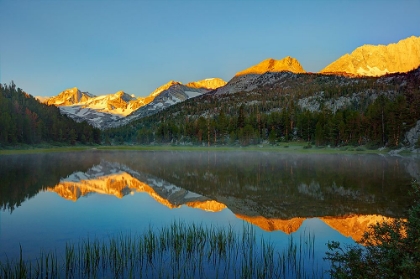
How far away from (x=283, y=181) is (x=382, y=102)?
84888mm

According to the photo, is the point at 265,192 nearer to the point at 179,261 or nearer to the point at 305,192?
the point at 305,192

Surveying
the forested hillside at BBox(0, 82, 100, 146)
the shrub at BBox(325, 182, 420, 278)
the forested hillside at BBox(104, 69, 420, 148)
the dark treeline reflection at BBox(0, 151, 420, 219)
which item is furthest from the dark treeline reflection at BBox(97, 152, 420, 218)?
the forested hillside at BBox(0, 82, 100, 146)

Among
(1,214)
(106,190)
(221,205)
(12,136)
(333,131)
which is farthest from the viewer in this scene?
(12,136)

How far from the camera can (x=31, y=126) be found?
119m

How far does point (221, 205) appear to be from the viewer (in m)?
22.8

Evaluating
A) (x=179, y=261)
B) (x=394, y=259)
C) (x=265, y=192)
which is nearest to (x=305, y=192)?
(x=265, y=192)

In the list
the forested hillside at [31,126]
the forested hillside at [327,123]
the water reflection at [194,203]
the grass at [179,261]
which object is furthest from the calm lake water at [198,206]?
the forested hillside at [31,126]

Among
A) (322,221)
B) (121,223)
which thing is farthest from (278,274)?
(121,223)

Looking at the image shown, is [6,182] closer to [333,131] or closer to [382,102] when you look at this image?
[333,131]

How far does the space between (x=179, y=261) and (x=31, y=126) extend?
12726 centimetres

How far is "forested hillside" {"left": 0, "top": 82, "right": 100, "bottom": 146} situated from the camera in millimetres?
104812

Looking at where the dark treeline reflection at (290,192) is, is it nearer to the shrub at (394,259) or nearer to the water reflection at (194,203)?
the water reflection at (194,203)

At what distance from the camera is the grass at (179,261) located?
10680 millimetres

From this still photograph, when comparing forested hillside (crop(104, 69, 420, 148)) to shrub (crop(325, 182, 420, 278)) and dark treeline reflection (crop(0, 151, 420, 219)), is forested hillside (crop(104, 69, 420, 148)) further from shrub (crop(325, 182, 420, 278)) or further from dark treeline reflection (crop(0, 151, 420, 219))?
shrub (crop(325, 182, 420, 278))
